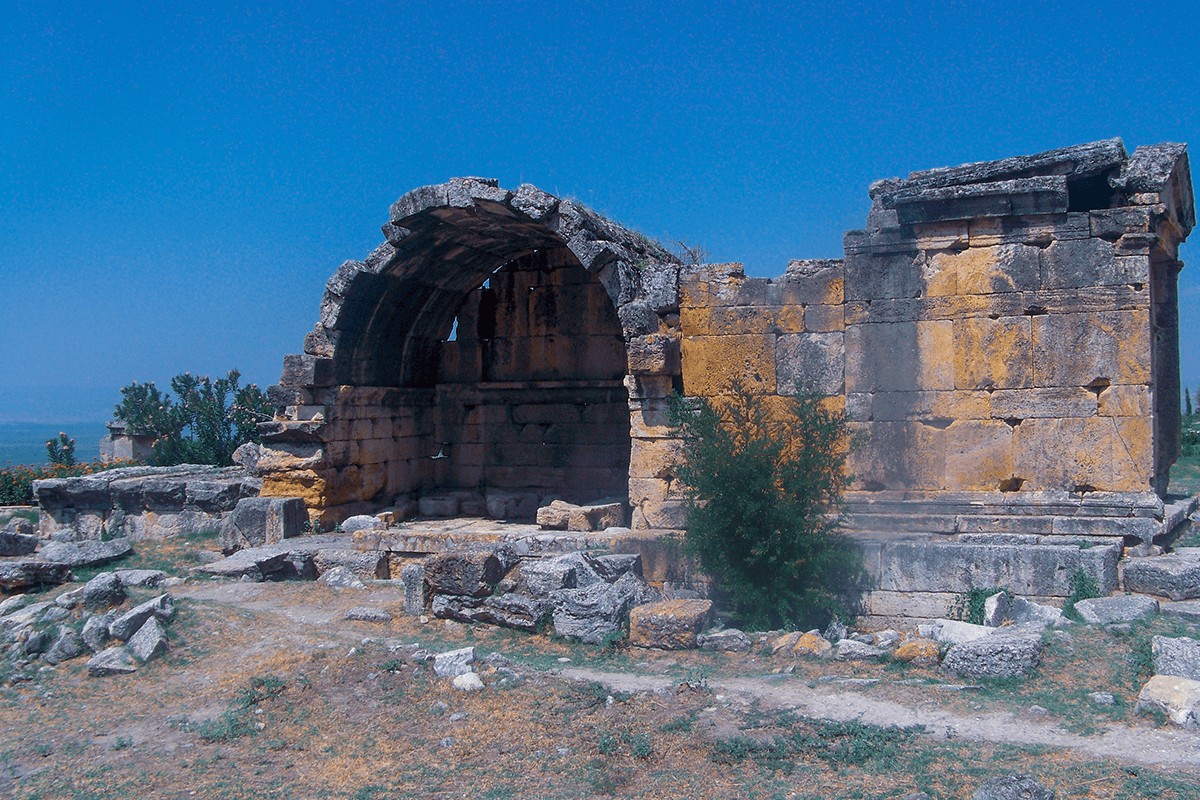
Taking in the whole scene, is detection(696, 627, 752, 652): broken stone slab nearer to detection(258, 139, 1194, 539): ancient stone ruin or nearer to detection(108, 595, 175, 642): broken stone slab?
detection(258, 139, 1194, 539): ancient stone ruin

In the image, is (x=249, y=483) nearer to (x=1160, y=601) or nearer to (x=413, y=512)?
(x=413, y=512)

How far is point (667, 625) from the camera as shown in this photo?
24.8 feet

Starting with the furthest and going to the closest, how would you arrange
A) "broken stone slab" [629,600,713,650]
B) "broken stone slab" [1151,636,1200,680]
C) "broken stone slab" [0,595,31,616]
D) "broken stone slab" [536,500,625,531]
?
"broken stone slab" [536,500,625,531] → "broken stone slab" [0,595,31,616] → "broken stone slab" [629,600,713,650] → "broken stone slab" [1151,636,1200,680]

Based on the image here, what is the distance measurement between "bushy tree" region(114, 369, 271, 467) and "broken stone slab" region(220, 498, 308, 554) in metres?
7.16

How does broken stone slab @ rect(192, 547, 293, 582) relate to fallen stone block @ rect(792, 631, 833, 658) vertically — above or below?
above

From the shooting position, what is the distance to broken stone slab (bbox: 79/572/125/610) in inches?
339

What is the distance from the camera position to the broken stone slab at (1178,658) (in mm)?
5848

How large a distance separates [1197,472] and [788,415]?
8722mm

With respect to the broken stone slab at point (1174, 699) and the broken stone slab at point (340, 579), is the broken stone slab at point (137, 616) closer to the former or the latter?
the broken stone slab at point (340, 579)

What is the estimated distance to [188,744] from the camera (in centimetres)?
618

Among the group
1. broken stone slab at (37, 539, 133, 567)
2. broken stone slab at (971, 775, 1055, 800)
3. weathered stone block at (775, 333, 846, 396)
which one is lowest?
broken stone slab at (971, 775, 1055, 800)

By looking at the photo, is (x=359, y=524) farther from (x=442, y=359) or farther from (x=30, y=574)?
(x=30, y=574)

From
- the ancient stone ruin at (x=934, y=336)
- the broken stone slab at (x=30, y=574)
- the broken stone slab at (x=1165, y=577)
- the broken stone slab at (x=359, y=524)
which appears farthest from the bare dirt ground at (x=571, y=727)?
the broken stone slab at (x=359, y=524)

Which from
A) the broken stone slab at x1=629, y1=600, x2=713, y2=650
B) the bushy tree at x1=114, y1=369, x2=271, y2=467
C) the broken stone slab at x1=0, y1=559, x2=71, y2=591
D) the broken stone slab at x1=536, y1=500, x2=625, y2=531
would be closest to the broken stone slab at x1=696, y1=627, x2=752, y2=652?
the broken stone slab at x1=629, y1=600, x2=713, y2=650
